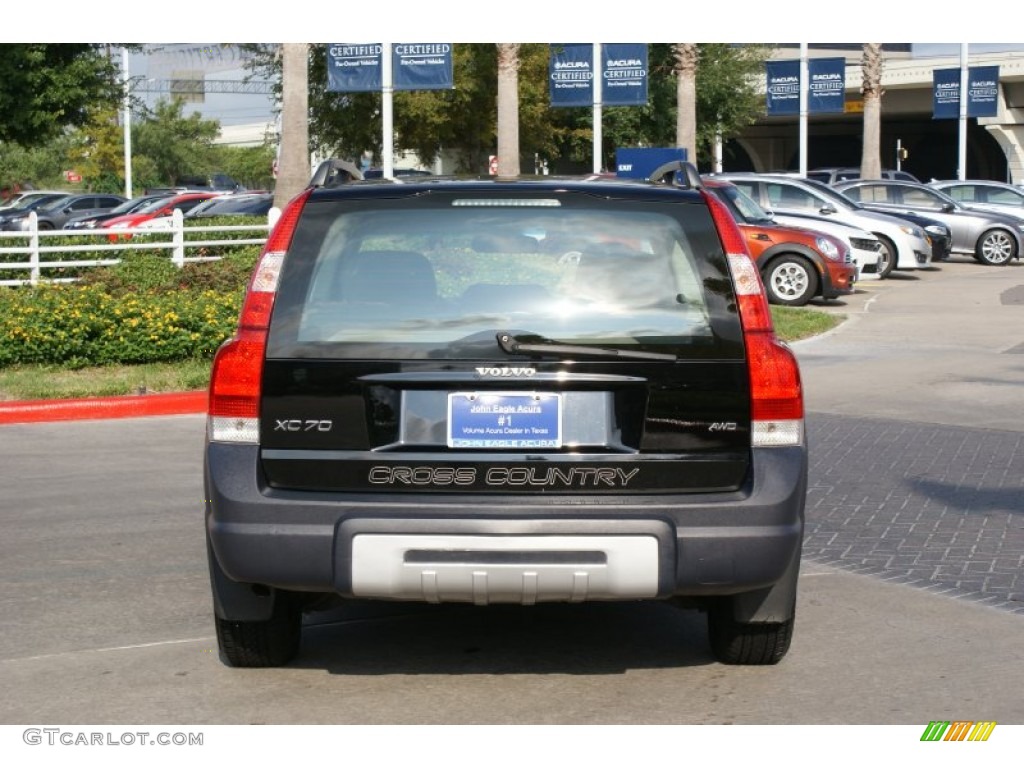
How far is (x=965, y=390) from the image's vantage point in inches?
555

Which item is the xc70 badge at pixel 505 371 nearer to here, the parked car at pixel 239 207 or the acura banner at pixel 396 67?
the acura banner at pixel 396 67

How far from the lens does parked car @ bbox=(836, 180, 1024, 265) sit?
3228 cm

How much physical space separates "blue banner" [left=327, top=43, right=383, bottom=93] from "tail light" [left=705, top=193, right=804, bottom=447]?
2449 cm

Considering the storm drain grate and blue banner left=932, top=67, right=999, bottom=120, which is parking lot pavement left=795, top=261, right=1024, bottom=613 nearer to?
the storm drain grate

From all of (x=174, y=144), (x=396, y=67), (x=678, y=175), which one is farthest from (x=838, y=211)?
(x=174, y=144)

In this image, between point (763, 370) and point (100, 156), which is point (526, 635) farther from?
point (100, 156)

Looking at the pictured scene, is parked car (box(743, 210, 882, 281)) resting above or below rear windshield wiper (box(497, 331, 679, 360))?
below

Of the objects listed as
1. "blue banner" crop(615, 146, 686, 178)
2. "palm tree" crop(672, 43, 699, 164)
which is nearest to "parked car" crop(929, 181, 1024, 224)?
"palm tree" crop(672, 43, 699, 164)

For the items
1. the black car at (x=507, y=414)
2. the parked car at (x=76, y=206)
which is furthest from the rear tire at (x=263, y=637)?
the parked car at (x=76, y=206)

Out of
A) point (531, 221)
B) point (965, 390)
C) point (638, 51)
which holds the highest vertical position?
point (638, 51)

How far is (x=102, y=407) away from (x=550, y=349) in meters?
8.66
